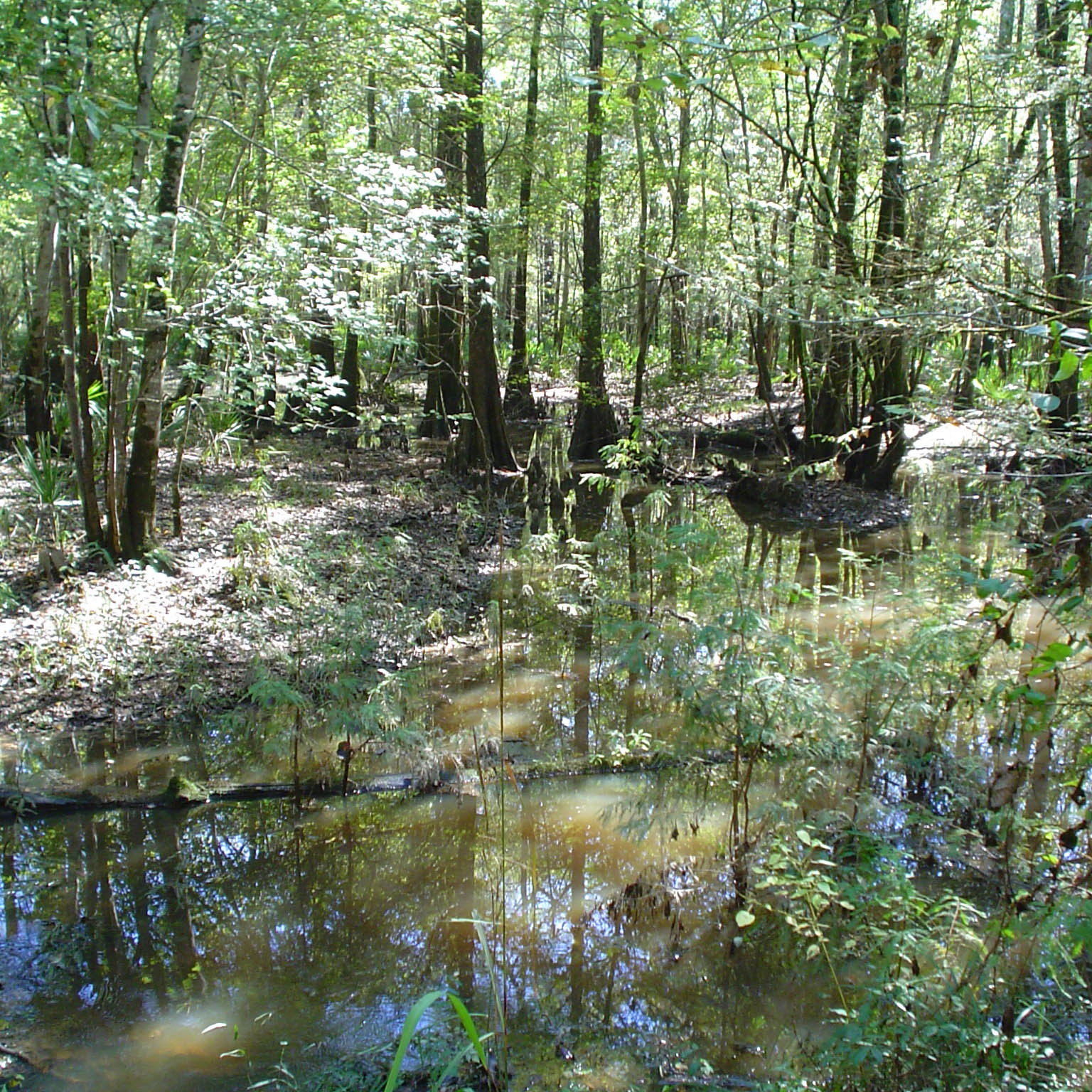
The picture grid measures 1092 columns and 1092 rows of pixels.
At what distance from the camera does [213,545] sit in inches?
327

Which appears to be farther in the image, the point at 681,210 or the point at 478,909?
the point at 681,210

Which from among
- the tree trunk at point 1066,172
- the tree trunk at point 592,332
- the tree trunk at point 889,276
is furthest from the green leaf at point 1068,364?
the tree trunk at point 592,332

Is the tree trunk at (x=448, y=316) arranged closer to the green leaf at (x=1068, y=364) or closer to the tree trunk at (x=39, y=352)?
the tree trunk at (x=39, y=352)

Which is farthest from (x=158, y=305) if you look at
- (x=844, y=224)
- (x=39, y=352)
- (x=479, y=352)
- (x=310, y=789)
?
(x=844, y=224)

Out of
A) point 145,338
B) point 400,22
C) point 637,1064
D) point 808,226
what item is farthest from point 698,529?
point 400,22

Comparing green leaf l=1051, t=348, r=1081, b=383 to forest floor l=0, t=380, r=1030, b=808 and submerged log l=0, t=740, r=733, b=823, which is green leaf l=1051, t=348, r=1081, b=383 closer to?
submerged log l=0, t=740, r=733, b=823

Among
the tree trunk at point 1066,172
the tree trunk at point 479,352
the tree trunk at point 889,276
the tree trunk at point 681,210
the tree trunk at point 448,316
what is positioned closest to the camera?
the tree trunk at point 889,276

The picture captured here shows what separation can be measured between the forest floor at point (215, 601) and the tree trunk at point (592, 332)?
4510 millimetres

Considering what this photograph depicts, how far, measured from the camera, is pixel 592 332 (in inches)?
576

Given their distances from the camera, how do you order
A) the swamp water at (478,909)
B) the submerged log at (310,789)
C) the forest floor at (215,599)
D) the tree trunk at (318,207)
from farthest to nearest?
the tree trunk at (318,207) < the forest floor at (215,599) < the submerged log at (310,789) < the swamp water at (478,909)

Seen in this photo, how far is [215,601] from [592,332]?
9175 mm

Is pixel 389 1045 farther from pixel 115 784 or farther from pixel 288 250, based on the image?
pixel 288 250

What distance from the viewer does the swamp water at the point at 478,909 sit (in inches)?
123

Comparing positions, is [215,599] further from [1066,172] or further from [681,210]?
[681,210]
